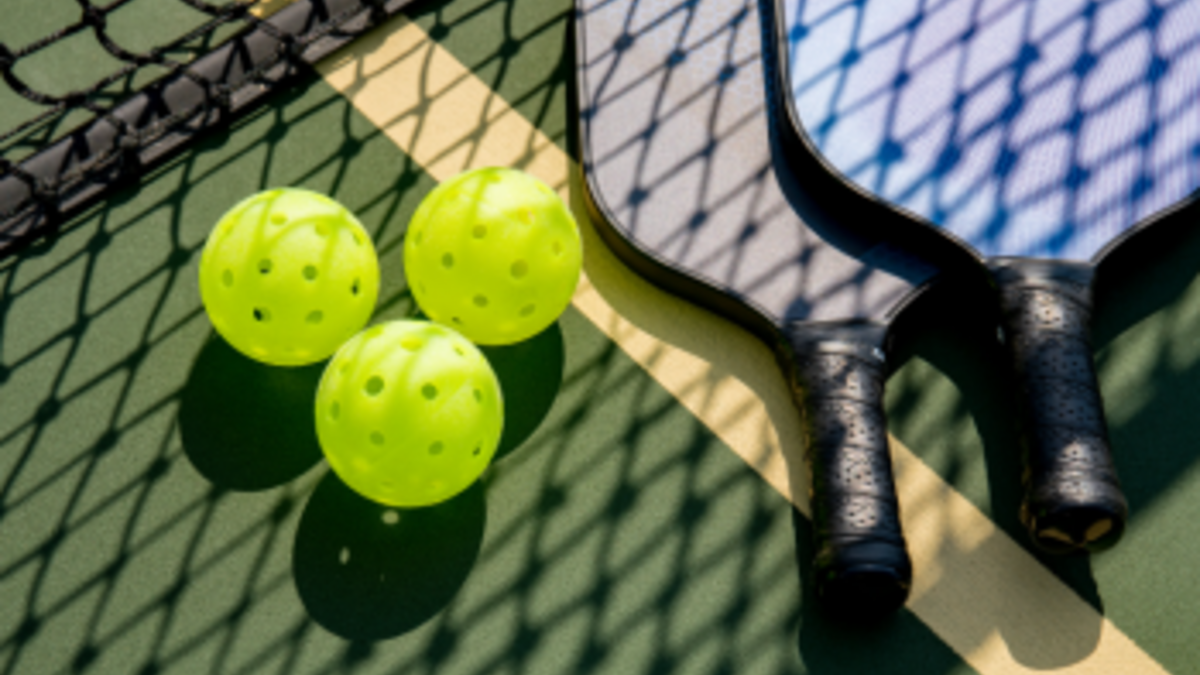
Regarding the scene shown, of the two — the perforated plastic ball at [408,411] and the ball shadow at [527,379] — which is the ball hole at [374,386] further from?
the ball shadow at [527,379]

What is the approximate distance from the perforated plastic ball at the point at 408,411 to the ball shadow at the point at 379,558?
191 mm

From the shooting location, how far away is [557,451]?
2.43 m

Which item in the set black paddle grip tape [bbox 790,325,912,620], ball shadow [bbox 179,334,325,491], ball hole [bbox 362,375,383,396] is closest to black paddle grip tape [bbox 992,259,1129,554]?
black paddle grip tape [bbox 790,325,912,620]

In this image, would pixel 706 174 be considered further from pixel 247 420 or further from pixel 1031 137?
pixel 247 420

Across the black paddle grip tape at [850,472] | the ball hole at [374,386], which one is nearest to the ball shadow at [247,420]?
the ball hole at [374,386]

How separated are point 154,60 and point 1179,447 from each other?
2.68 metres

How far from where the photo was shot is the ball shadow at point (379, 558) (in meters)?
2.22

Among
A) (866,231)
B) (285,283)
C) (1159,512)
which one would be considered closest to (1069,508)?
(1159,512)

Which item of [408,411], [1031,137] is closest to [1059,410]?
[1031,137]

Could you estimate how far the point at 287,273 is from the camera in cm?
213

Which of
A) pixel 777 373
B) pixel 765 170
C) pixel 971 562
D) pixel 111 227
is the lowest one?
pixel 971 562

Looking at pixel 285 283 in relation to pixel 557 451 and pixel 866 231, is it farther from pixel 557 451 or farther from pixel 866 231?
pixel 866 231

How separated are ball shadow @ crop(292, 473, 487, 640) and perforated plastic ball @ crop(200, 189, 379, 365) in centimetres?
37

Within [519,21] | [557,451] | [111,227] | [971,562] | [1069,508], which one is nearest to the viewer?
[1069,508]
